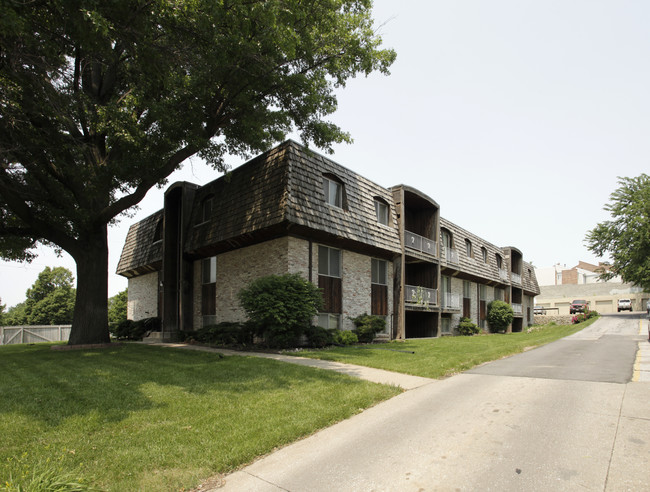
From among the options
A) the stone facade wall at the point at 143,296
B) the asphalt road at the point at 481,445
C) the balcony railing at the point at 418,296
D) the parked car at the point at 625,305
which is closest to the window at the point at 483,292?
the balcony railing at the point at 418,296

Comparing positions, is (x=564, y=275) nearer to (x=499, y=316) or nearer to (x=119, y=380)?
(x=499, y=316)

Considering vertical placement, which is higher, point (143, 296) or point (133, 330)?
point (143, 296)

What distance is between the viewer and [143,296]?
2505cm

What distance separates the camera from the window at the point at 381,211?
752 inches

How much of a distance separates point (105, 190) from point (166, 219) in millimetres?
5851

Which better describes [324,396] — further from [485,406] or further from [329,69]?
[329,69]

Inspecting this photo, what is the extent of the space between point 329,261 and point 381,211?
460 cm

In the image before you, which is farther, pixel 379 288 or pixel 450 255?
pixel 450 255

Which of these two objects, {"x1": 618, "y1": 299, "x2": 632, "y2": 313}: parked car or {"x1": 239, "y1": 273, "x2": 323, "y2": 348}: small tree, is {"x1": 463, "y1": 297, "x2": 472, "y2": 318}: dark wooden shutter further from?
{"x1": 618, "y1": 299, "x2": 632, "y2": 313}: parked car

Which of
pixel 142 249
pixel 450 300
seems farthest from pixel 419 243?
pixel 142 249

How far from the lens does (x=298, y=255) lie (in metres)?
14.9

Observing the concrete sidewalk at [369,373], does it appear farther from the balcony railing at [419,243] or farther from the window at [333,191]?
the balcony railing at [419,243]

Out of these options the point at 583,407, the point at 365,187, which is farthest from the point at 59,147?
the point at 583,407

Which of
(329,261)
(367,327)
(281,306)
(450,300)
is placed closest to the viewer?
(281,306)
